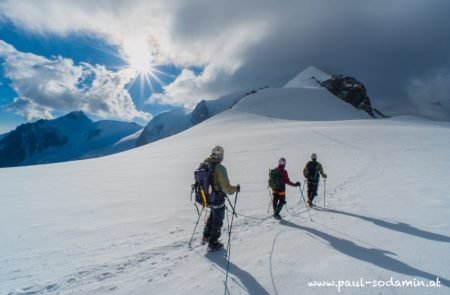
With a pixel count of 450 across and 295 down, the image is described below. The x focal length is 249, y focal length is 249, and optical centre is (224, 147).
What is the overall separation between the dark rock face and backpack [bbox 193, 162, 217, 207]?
154m

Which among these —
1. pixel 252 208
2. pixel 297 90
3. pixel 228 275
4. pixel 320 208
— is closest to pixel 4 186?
pixel 252 208

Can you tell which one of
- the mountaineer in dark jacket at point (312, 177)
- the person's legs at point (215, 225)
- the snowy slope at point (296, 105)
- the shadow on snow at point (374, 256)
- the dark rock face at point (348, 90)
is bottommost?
the shadow on snow at point (374, 256)

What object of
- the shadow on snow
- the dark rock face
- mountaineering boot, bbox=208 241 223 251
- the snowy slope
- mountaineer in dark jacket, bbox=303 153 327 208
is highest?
the dark rock face

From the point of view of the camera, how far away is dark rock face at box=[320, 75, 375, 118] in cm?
14550

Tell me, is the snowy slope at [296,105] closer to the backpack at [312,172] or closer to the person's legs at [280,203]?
the backpack at [312,172]

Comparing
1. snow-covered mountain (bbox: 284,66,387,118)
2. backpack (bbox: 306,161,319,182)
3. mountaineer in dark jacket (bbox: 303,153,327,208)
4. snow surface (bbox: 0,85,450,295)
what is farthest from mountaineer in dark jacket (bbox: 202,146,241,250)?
snow-covered mountain (bbox: 284,66,387,118)

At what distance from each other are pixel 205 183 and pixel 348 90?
16193 centimetres

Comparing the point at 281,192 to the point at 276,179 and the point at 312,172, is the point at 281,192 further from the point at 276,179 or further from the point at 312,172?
the point at 312,172

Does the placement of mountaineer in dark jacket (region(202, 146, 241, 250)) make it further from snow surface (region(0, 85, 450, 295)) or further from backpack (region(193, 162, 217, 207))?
snow surface (region(0, 85, 450, 295))

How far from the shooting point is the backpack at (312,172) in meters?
9.46

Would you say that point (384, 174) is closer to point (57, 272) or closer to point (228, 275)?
point (228, 275)

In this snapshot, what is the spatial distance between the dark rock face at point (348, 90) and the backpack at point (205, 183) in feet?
507

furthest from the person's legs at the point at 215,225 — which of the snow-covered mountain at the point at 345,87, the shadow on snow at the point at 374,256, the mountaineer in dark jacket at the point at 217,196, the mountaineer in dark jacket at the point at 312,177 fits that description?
the snow-covered mountain at the point at 345,87

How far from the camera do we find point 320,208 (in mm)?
8898
